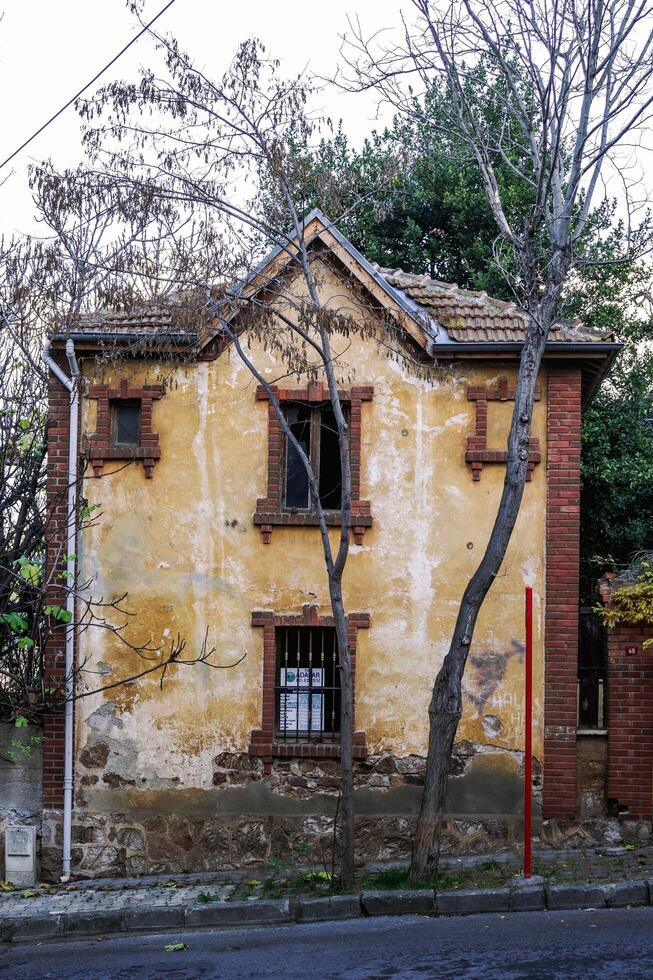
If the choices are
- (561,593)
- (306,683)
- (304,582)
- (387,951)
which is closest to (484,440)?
(561,593)

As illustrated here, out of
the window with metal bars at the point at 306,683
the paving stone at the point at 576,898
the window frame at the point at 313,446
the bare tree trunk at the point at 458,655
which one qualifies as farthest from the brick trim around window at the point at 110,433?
the paving stone at the point at 576,898

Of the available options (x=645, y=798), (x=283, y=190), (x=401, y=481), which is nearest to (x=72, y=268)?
(x=283, y=190)

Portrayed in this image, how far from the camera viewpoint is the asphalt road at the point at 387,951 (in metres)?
7.86

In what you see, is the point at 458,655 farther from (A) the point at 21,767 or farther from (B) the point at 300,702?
(A) the point at 21,767

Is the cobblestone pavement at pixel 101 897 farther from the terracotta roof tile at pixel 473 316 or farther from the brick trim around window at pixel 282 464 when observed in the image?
the terracotta roof tile at pixel 473 316

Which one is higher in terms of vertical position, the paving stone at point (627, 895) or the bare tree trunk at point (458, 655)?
the bare tree trunk at point (458, 655)

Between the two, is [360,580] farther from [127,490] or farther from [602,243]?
[602,243]

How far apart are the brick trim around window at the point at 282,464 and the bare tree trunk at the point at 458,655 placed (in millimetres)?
2460

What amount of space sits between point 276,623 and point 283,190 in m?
4.92

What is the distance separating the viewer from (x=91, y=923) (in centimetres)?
1046

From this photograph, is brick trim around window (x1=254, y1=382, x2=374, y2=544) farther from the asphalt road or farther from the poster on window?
the asphalt road

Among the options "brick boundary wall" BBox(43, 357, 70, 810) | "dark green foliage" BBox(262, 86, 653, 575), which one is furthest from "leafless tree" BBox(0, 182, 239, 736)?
"dark green foliage" BBox(262, 86, 653, 575)

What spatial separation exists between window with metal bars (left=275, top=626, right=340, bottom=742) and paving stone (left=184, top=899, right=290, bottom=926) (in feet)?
8.38

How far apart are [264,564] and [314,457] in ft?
4.70
